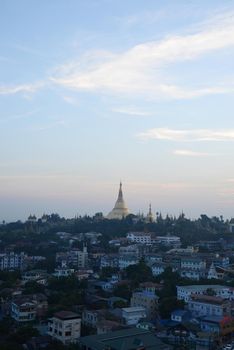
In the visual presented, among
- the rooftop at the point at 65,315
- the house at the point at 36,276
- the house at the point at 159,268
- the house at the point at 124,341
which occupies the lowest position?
the house at the point at 124,341

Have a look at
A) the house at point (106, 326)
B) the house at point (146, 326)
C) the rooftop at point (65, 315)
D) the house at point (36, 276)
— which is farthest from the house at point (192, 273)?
the rooftop at point (65, 315)

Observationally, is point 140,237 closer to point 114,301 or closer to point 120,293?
point 120,293

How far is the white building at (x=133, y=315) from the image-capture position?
13.9 metres

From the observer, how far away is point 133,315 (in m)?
14.1

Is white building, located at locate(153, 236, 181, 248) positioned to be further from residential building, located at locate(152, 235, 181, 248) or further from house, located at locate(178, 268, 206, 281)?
house, located at locate(178, 268, 206, 281)

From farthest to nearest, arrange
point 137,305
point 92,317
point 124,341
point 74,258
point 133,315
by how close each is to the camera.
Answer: point 74,258, point 137,305, point 133,315, point 92,317, point 124,341

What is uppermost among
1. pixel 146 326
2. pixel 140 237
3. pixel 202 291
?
pixel 140 237

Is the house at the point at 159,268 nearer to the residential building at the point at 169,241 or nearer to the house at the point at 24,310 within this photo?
the residential building at the point at 169,241

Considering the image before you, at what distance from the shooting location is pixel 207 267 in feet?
74.6

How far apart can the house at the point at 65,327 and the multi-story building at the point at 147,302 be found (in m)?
2.91

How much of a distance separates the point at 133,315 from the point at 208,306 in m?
2.29

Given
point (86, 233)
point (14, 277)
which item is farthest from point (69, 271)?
point (86, 233)

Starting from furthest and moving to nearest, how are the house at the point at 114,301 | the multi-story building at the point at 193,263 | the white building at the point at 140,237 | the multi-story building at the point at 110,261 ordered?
the white building at the point at 140,237
the multi-story building at the point at 110,261
the multi-story building at the point at 193,263
the house at the point at 114,301

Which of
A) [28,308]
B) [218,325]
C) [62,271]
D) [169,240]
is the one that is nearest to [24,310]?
[28,308]
